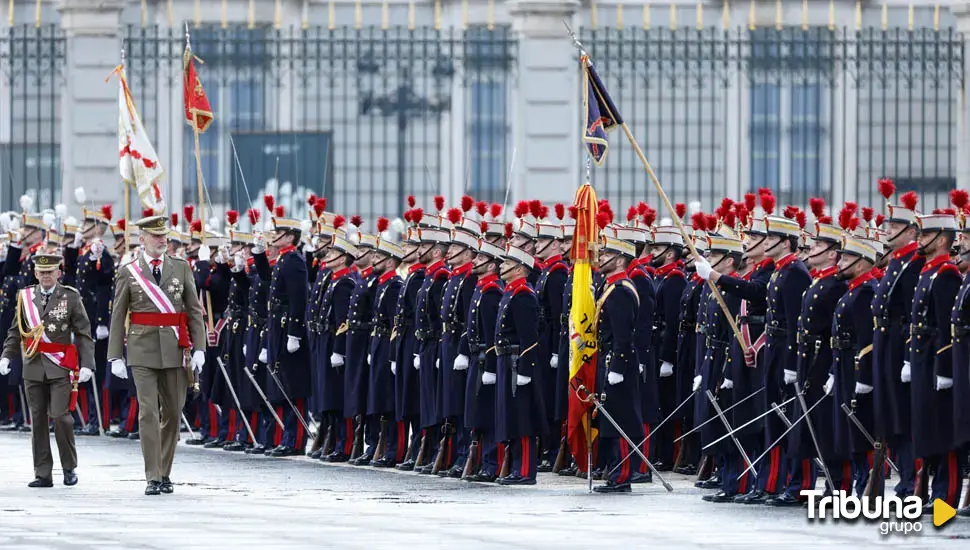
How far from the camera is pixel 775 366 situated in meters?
13.9

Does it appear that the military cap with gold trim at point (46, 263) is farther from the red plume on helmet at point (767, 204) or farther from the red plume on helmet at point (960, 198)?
the red plume on helmet at point (960, 198)

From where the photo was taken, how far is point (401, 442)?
16734 mm

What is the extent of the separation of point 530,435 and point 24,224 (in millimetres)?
7601

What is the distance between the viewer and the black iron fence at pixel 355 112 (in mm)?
27703

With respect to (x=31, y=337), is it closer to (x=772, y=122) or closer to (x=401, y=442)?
(x=401, y=442)

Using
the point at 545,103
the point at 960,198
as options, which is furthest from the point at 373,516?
the point at 545,103

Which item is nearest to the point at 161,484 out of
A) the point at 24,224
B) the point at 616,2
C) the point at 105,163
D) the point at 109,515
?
the point at 109,515

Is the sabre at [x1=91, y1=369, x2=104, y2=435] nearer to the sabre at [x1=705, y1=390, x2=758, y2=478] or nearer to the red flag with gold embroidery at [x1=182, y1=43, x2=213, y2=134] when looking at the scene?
the red flag with gold embroidery at [x1=182, y1=43, x2=213, y2=134]

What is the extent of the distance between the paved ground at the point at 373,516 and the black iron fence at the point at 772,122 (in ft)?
41.9

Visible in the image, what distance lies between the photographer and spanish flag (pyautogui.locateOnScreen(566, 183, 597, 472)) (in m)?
14.7

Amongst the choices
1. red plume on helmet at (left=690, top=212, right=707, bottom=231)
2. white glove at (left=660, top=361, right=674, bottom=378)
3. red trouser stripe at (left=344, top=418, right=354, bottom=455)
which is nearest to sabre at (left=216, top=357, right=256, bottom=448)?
red trouser stripe at (left=344, top=418, right=354, bottom=455)

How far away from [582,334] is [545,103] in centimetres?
1180

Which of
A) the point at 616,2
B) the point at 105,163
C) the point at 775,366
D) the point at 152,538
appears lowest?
the point at 152,538

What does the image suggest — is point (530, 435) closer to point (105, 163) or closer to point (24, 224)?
point (24, 224)
